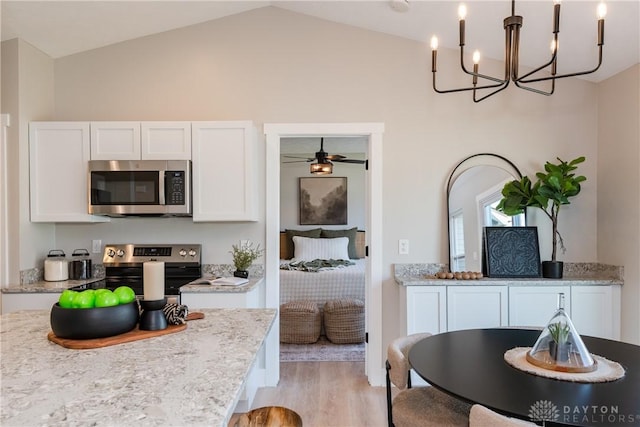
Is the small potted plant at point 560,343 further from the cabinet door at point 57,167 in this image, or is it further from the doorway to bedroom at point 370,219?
the cabinet door at point 57,167

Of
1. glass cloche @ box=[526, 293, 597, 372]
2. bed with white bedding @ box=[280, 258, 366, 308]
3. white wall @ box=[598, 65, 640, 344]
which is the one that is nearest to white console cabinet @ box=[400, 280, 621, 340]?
white wall @ box=[598, 65, 640, 344]

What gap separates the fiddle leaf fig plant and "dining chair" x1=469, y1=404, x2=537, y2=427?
236cm

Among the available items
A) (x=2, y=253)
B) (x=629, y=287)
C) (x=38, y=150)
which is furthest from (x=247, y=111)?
(x=629, y=287)

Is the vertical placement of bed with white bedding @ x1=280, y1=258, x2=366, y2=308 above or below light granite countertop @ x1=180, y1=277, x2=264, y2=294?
below

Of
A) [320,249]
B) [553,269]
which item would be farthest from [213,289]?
[320,249]

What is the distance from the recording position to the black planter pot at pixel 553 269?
3.27m

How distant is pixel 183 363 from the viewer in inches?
46.4

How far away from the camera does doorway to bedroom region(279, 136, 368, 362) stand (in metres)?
4.39

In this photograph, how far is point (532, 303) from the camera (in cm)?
316

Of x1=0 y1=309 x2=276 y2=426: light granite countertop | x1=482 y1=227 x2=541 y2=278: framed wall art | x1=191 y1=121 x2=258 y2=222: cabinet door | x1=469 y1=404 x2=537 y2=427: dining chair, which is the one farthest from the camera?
x1=482 y1=227 x2=541 y2=278: framed wall art

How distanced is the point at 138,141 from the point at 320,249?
12.2 ft

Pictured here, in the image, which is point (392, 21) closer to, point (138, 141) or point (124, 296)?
point (138, 141)

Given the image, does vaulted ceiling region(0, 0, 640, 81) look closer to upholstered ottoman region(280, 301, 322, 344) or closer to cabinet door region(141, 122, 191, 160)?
cabinet door region(141, 122, 191, 160)

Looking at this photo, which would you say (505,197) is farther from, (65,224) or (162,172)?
(65,224)
